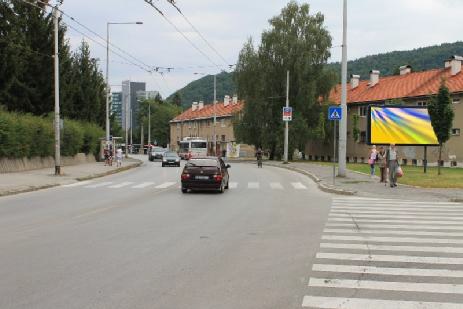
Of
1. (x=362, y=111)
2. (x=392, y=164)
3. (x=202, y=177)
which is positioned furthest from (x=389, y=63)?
(x=202, y=177)

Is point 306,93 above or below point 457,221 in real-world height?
above

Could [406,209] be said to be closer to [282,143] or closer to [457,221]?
[457,221]

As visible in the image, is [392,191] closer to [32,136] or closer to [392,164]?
Result: [392,164]

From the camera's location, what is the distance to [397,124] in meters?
36.6

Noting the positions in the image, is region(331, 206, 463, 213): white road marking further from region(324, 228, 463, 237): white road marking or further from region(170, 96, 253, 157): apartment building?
region(170, 96, 253, 157): apartment building

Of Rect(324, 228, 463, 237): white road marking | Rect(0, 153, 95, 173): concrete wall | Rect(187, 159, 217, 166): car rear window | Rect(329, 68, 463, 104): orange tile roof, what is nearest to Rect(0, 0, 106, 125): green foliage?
Rect(0, 153, 95, 173): concrete wall

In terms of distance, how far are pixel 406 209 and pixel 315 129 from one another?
4690 cm

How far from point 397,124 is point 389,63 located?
7223cm

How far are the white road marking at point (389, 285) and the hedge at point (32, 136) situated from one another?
26.1 meters

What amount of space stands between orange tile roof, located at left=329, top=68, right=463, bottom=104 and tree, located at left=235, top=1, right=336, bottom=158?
16.2 feet

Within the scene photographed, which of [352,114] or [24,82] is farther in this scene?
[352,114]

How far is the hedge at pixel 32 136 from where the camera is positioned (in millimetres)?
30278

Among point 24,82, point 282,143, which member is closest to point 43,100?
point 24,82

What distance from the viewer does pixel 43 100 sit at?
40.3 meters
